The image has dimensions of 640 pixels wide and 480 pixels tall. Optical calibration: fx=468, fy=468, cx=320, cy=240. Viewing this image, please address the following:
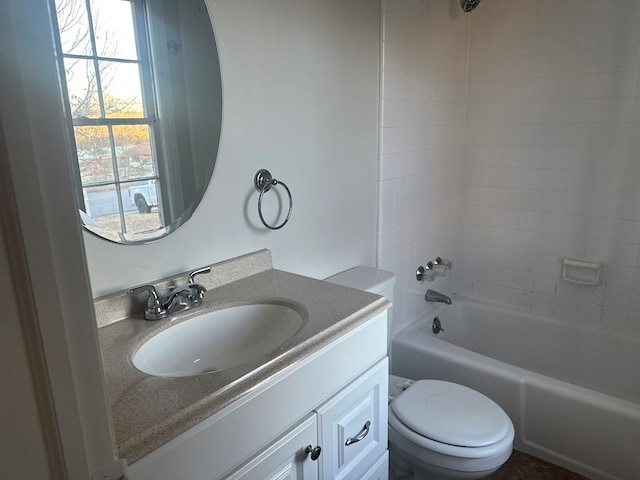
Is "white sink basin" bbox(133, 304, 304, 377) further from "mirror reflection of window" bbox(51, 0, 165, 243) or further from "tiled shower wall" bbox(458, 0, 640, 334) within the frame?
"tiled shower wall" bbox(458, 0, 640, 334)

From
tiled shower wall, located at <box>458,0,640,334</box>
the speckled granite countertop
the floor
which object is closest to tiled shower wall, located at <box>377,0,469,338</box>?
tiled shower wall, located at <box>458,0,640,334</box>

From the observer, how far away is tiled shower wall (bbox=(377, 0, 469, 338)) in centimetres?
206

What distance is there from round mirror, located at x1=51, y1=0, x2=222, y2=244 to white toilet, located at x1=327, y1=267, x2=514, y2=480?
1.01 meters

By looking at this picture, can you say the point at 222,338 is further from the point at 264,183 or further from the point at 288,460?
the point at 264,183

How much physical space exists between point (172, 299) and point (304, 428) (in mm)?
480

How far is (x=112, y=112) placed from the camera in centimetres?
119

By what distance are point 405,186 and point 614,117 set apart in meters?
1.02

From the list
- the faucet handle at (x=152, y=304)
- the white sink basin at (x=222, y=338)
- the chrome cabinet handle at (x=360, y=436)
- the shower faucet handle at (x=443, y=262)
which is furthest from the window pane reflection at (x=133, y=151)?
the shower faucet handle at (x=443, y=262)

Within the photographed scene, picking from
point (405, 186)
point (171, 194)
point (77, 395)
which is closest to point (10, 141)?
point (77, 395)

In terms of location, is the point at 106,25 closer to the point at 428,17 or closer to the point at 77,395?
the point at 77,395

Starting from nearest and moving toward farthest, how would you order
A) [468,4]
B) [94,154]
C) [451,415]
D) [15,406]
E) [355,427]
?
[15,406]
[94,154]
[355,427]
[451,415]
[468,4]

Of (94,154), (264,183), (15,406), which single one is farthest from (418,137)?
(15,406)

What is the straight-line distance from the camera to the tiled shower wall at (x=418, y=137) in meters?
2.06

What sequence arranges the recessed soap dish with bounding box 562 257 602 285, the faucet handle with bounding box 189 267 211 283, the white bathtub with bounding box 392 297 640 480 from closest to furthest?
the faucet handle with bounding box 189 267 211 283
the white bathtub with bounding box 392 297 640 480
the recessed soap dish with bounding box 562 257 602 285
